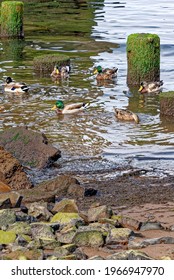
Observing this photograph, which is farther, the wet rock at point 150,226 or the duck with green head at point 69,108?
the duck with green head at point 69,108

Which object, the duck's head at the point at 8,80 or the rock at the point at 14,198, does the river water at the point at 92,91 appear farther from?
the rock at the point at 14,198

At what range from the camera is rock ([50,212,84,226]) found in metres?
9.78

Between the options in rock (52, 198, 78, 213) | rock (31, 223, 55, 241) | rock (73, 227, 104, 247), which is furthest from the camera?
rock (52, 198, 78, 213)

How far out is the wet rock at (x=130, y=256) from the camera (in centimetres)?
816

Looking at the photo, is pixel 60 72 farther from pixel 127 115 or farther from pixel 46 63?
pixel 127 115

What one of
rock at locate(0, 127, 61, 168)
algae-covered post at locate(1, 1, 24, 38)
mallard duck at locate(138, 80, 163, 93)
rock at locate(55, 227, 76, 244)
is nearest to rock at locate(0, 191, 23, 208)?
rock at locate(55, 227, 76, 244)

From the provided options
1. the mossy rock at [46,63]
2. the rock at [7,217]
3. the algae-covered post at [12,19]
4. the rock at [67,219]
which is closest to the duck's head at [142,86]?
the mossy rock at [46,63]

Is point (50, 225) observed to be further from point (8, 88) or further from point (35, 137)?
point (8, 88)

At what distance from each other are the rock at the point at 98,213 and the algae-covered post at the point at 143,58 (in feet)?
34.6

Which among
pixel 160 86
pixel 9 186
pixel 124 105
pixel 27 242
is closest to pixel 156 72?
pixel 160 86

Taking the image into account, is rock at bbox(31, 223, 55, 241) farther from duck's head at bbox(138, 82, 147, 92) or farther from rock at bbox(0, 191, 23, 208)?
duck's head at bbox(138, 82, 147, 92)

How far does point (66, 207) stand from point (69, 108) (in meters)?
7.24

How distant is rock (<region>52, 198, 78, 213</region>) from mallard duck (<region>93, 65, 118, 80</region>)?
33.6 feet

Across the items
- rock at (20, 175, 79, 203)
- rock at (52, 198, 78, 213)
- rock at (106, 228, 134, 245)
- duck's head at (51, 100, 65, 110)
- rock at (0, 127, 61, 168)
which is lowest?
duck's head at (51, 100, 65, 110)
